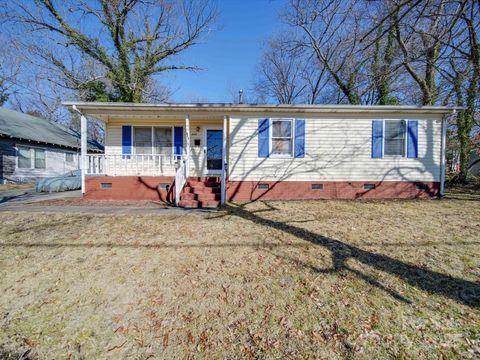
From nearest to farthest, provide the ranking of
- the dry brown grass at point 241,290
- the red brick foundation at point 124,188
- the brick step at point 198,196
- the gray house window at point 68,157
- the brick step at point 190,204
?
→ the dry brown grass at point 241,290 → the brick step at point 190,204 → the brick step at point 198,196 → the red brick foundation at point 124,188 → the gray house window at point 68,157

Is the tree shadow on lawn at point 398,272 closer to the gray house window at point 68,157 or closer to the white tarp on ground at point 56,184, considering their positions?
the white tarp on ground at point 56,184

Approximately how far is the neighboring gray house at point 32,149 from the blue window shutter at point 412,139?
2050 cm

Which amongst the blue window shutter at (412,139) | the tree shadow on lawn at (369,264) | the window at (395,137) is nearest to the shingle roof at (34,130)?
the tree shadow on lawn at (369,264)

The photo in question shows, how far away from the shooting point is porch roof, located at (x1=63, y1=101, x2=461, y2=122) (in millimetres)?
7758

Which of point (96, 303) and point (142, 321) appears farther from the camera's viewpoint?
point (96, 303)

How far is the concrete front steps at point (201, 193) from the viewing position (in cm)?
707

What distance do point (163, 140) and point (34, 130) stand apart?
43.9 ft

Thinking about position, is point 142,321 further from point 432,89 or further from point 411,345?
point 432,89

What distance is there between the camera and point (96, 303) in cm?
260

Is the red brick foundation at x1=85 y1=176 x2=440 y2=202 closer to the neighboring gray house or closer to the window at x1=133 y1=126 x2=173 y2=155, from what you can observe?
the window at x1=133 y1=126 x2=173 y2=155

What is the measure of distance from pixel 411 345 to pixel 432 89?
16027 millimetres

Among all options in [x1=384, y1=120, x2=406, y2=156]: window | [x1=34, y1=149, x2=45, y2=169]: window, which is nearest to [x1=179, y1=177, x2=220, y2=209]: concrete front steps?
[x1=384, y1=120, x2=406, y2=156]: window

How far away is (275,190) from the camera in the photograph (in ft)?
27.0

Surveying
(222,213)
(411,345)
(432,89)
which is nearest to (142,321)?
(411,345)
